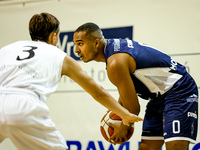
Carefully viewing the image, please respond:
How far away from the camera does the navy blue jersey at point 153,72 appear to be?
296cm

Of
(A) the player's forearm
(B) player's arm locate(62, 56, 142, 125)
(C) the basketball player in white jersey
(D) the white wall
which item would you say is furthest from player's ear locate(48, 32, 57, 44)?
(D) the white wall

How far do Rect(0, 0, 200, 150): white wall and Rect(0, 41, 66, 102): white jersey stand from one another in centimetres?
257

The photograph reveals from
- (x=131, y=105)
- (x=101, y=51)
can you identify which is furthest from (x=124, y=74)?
(x=101, y=51)

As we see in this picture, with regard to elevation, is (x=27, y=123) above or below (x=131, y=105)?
above

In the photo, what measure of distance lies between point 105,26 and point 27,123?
3.18 metres

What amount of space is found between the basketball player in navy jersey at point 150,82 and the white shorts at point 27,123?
2.67ft

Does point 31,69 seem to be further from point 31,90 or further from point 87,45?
point 87,45

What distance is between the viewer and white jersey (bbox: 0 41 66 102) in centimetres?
233

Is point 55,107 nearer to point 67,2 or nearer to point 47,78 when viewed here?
point 67,2

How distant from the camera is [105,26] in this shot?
16.9 feet

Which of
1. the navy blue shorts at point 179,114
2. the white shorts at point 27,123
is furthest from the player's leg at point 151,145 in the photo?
the white shorts at point 27,123

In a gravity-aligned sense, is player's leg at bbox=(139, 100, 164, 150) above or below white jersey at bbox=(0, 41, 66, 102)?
below

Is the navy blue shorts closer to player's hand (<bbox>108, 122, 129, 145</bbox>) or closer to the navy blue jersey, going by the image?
the navy blue jersey

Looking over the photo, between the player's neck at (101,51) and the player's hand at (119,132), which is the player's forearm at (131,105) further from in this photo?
the player's neck at (101,51)
